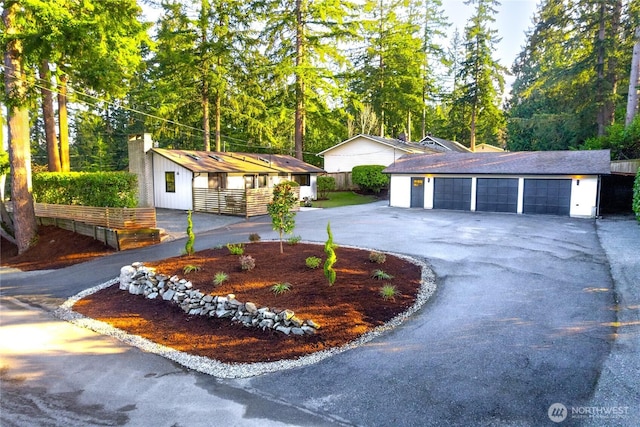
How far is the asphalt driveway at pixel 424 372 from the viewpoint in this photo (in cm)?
423

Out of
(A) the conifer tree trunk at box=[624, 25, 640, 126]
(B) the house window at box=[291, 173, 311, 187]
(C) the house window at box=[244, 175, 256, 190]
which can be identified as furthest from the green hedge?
(A) the conifer tree trunk at box=[624, 25, 640, 126]

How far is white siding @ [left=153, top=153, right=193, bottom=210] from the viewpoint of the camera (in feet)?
72.5

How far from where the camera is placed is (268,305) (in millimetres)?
6773

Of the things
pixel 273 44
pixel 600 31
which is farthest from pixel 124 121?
pixel 600 31

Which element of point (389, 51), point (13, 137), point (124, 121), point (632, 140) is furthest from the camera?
point (124, 121)

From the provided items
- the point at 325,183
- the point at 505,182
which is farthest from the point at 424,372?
the point at 325,183

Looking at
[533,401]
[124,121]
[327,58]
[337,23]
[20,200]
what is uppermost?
[337,23]

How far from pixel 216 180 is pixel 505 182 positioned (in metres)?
16.3

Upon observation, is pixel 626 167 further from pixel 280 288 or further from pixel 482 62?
pixel 482 62

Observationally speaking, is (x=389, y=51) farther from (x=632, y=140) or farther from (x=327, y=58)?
(x=632, y=140)

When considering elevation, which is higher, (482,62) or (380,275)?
(482,62)

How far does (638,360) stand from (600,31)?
1082 inches

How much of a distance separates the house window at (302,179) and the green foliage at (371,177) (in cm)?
395

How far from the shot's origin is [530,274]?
29.3 ft
